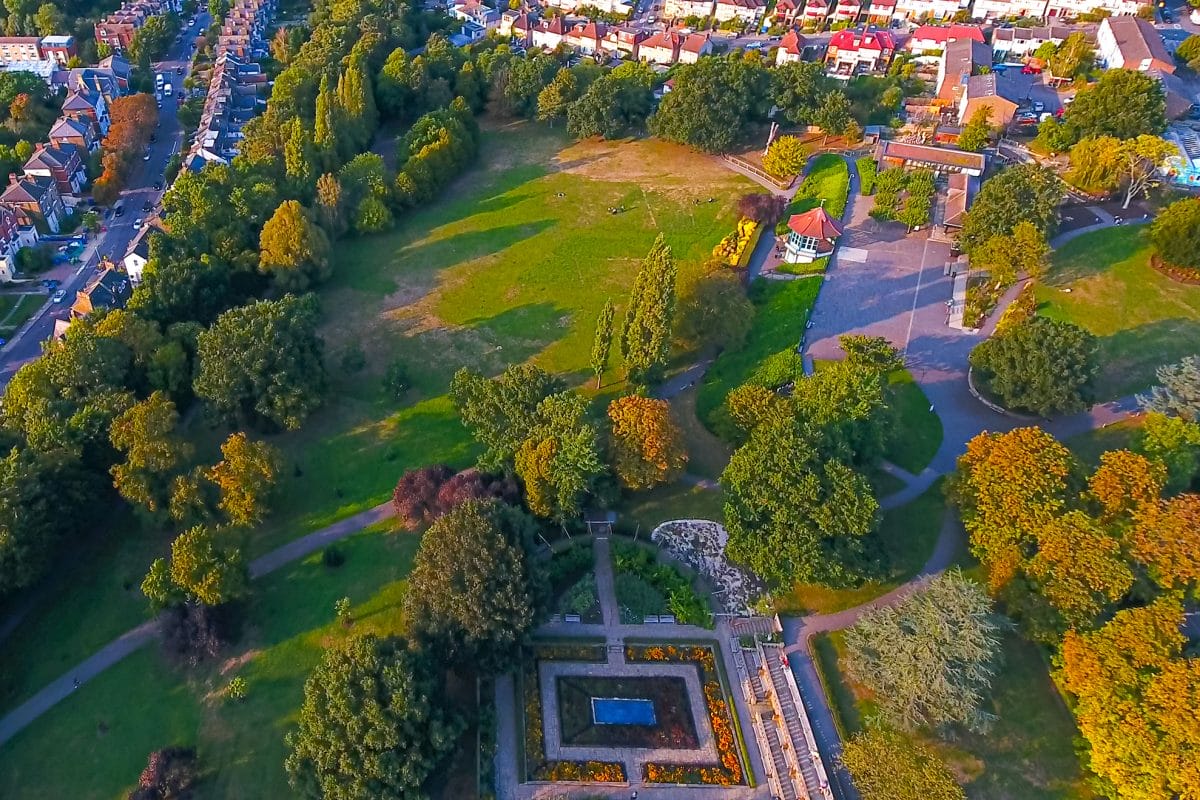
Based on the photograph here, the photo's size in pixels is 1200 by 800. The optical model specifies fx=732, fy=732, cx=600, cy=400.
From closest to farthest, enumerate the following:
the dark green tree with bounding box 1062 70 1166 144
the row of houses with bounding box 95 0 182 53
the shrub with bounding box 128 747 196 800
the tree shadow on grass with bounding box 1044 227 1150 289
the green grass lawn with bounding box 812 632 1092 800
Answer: the shrub with bounding box 128 747 196 800 < the green grass lawn with bounding box 812 632 1092 800 < the tree shadow on grass with bounding box 1044 227 1150 289 < the dark green tree with bounding box 1062 70 1166 144 < the row of houses with bounding box 95 0 182 53

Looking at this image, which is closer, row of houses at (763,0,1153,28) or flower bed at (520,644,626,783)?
flower bed at (520,644,626,783)

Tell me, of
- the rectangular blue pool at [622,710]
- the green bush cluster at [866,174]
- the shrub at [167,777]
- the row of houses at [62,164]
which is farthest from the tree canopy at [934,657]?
the row of houses at [62,164]

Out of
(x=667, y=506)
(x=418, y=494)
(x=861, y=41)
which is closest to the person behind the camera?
(x=418, y=494)

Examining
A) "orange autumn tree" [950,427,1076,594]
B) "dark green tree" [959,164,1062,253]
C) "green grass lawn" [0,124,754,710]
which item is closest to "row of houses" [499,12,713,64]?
"green grass lawn" [0,124,754,710]

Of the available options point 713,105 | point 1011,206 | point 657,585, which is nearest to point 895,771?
point 657,585

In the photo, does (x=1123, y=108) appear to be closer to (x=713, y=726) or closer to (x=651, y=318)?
(x=651, y=318)

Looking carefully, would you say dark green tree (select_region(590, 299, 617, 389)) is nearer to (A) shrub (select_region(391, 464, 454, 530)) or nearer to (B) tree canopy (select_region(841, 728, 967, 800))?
(A) shrub (select_region(391, 464, 454, 530))
